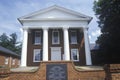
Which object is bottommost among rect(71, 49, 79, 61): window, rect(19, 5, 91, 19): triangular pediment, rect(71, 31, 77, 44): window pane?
rect(71, 49, 79, 61): window

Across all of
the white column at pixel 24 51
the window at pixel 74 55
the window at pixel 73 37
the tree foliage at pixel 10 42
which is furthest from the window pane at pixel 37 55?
the tree foliage at pixel 10 42

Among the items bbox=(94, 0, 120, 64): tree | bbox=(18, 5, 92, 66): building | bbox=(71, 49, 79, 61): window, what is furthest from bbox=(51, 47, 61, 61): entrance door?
bbox=(94, 0, 120, 64): tree

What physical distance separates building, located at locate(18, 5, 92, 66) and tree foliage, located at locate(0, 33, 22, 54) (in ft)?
164

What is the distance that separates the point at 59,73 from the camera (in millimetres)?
9844

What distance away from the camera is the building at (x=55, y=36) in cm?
2400

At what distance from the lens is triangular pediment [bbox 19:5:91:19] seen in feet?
82.0

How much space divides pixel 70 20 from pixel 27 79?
16312 mm

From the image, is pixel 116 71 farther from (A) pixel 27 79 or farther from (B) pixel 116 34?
(B) pixel 116 34

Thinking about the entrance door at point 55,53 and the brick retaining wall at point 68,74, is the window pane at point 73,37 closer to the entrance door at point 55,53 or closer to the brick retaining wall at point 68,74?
the entrance door at point 55,53

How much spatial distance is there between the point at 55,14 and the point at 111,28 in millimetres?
9767

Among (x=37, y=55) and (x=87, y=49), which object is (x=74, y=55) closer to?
(x=87, y=49)

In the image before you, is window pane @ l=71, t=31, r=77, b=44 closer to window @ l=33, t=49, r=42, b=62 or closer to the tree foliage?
window @ l=33, t=49, r=42, b=62

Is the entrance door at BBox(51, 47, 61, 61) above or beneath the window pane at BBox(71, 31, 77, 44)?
beneath

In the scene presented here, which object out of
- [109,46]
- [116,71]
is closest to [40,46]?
[109,46]
